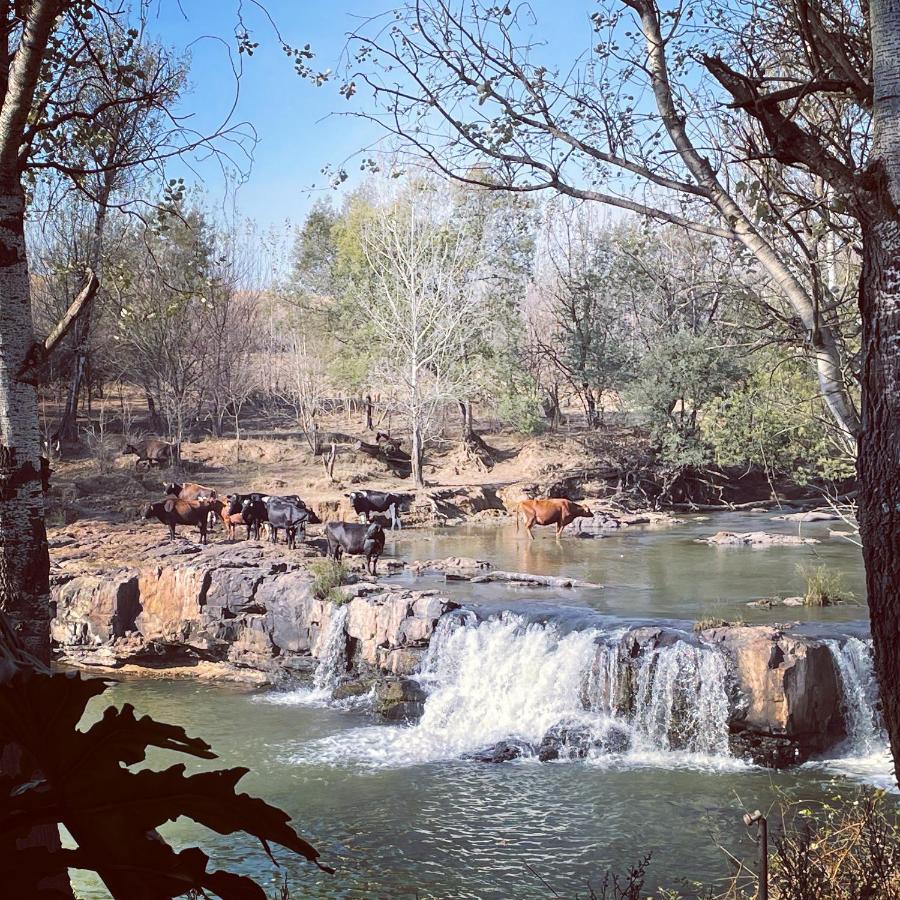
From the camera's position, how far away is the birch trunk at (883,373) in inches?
151

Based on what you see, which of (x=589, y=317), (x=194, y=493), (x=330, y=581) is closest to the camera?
(x=330, y=581)

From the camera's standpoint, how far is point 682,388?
26.2 m

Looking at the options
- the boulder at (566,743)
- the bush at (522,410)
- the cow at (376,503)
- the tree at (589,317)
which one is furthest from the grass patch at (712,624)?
the bush at (522,410)

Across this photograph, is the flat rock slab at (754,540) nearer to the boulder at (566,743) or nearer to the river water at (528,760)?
the river water at (528,760)

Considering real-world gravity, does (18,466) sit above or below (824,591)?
above

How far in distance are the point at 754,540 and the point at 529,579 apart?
6.30 meters

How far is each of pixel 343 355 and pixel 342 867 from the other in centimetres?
2833

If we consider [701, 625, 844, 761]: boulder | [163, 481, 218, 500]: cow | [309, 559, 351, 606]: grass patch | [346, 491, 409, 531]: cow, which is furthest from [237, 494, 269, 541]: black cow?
[701, 625, 844, 761]: boulder

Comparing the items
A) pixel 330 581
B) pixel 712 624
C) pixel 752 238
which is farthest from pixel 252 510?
pixel 752 238

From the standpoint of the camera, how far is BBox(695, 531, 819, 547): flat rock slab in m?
19.3

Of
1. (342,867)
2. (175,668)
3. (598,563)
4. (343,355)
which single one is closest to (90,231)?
(343,355)

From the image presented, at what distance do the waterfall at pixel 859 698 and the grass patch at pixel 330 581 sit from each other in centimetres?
659

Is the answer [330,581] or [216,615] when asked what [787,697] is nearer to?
[330,581]

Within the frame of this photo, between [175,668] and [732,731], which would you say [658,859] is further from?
[175,668]
